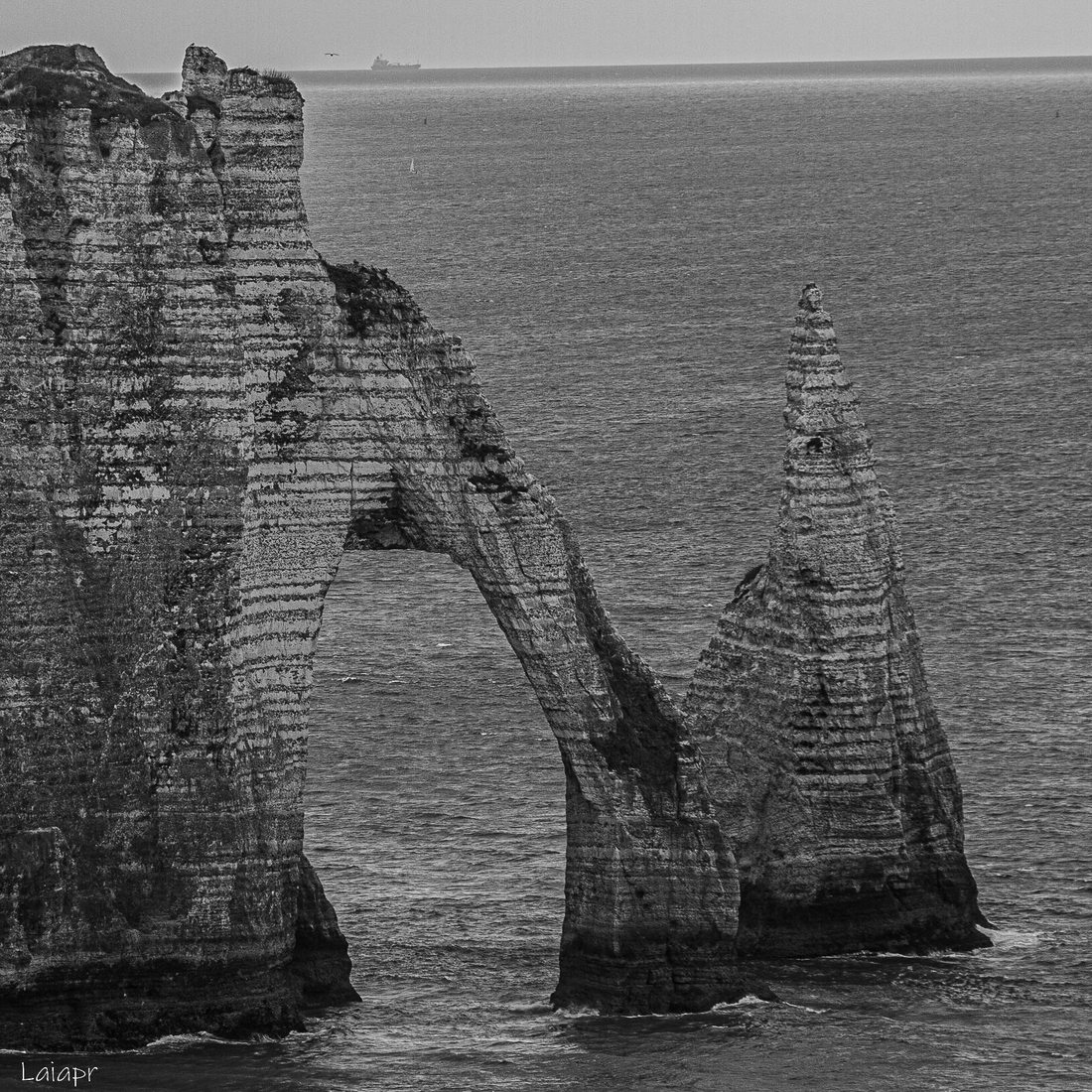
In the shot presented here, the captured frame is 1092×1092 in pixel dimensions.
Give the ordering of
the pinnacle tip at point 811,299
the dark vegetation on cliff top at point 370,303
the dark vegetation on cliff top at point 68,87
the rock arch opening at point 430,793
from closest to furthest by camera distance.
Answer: the dark vegetation on cliff top at point 68,87, the dark vegetation on cliff top at point 370,303, the pinnacle tip at point 811,299, the rock arch opening at point 430,793

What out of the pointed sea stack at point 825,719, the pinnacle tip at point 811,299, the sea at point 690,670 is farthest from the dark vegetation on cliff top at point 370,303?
the sea at point 690,670

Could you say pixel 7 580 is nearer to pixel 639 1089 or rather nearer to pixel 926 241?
pixel 639 1089

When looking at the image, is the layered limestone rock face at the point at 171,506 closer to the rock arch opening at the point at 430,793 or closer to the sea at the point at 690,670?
the sea at the point at 690,670

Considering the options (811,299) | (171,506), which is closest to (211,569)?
(171,506)

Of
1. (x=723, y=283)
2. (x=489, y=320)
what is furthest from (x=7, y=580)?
(x=723, y=283)

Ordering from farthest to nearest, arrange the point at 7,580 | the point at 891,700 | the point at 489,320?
the point at 489,320 → the point at 891,700 → the point at 7,580

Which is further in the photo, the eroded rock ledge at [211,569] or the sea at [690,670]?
the sea at [690,670]
